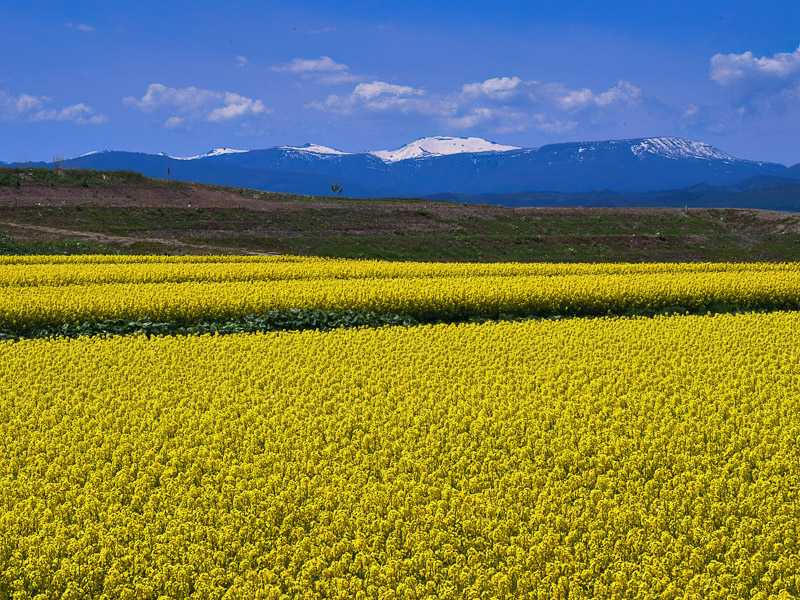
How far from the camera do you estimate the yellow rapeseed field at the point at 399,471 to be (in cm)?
542

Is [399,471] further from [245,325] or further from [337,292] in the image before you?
[337,292]

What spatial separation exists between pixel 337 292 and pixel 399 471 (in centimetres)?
Answer: 1141

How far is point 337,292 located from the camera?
18.1 meters

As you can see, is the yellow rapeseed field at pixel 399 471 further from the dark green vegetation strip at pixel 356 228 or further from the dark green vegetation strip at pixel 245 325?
the dark green vegetation strip at pixel 356 228

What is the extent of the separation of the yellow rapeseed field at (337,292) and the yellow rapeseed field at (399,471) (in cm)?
444

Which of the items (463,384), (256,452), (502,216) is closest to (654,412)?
(463,384)

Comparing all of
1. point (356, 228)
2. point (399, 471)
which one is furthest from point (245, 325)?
point (356, 228)

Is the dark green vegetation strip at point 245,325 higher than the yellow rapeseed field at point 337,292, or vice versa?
the yellow rapeseed field at point 337,292

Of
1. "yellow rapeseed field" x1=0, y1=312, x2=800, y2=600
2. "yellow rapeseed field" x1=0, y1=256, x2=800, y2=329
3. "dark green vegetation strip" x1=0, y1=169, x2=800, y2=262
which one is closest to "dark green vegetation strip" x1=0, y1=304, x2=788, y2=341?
"yellow rapeseed field" x1=0, y1=256, x2=800, y2=329

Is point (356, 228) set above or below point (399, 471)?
above

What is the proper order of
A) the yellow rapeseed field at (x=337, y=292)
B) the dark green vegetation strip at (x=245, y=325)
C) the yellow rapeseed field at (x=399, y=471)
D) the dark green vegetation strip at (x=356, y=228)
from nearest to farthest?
the yellow rapeseed field at (x=399, y=471) → the dark green vegetation strip at (x=245, y=325) → the yellow rapeseed field at (x=337, y=292) → the dark green vegetation strip at (x=356, y=228)

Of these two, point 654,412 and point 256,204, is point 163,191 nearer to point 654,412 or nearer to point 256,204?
point 256,204

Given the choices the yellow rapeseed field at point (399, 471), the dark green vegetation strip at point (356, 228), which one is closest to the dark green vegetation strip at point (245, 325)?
the yellow rapeseed field at point (399, 471)

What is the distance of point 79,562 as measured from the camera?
5.61m
